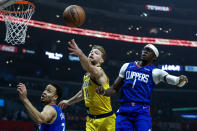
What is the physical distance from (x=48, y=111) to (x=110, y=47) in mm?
23203

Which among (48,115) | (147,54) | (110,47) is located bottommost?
(48,115)

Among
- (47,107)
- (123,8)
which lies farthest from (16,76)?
(47,107)

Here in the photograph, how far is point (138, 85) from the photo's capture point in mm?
4152

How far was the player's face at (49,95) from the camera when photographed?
422 centimetres

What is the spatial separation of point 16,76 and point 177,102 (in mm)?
14193

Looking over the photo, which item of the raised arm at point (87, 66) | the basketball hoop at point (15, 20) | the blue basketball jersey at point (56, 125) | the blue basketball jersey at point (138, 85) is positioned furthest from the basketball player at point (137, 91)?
the basketball hoop at point (15, 20)

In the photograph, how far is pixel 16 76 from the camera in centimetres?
2333

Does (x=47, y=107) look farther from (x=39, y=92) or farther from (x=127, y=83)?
(x=39, y=92)

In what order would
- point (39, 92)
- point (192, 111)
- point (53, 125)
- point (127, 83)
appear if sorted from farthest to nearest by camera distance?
point (192, 111) < point (39, 92) < point (127, 83) < point (53, 125)

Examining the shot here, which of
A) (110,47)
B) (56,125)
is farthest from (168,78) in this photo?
(110,47)

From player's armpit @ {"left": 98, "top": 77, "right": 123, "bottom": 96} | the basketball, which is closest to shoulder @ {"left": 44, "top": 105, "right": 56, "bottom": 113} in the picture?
player's armpit @ {"left": 98, "top": 77, "right": 123, "bottom": 96}

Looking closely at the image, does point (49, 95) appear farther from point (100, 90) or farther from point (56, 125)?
point (100, 90)

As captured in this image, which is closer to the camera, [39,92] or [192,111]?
[39,92]

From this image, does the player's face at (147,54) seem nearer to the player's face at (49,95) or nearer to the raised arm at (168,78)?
the raised arm at (168,78)
